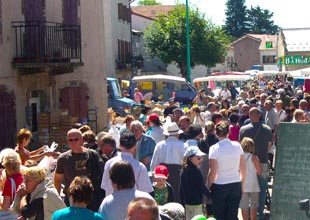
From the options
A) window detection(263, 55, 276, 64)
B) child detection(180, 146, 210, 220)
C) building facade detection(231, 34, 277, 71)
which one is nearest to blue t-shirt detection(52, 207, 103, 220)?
child detection(180, 146, 210, 220)

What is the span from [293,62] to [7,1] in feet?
114

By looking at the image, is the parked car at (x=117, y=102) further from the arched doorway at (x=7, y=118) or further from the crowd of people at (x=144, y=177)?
the crowd of people at (x=144, y=177)

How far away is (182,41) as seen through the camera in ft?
186

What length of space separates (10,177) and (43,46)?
1161 cm

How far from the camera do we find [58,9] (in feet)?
70.7

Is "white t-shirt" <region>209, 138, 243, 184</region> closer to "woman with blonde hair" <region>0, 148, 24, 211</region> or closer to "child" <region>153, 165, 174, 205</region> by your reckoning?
"child" <region>153, 165, 174, 205</region>

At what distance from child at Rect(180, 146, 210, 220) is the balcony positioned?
10650mm

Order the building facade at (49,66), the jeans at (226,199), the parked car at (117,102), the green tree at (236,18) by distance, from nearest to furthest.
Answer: the jeans at (226,199), the building facade at (49,66), the parked car at (117,102), the green tree at (236,18)

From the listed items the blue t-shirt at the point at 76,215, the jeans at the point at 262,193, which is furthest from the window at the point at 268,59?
the blue t-shirt at the point at 76,215

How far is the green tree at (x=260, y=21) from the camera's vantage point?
4780 inches

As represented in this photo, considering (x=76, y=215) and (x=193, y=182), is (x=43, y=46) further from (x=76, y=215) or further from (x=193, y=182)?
(x=76, y=215)

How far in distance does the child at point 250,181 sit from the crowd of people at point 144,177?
0.6 inches

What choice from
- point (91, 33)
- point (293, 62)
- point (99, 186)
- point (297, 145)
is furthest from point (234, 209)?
point (293, 62)

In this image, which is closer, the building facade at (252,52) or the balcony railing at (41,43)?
the balcony railing at (41,43)
